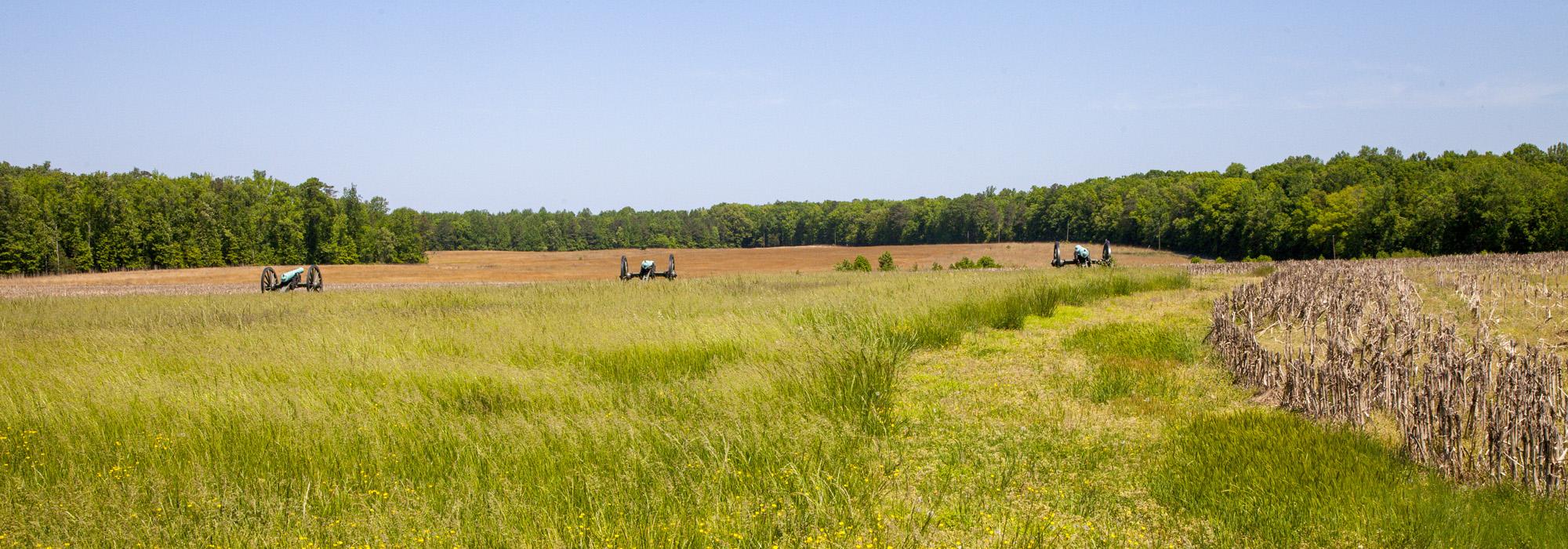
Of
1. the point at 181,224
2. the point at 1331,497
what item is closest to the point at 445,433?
the point at 1331,497

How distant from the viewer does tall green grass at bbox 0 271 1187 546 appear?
4258 millimetres

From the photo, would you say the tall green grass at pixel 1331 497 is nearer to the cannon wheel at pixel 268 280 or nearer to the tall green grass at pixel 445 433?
the tall green grass at pixel 445 433

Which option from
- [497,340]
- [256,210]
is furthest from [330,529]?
[256,210]

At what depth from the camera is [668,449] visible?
5.42 metres

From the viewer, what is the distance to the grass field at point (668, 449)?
4.31 m

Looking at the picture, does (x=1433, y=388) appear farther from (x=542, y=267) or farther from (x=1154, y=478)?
(x=542, y=267)

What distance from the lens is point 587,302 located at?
15.8 metres

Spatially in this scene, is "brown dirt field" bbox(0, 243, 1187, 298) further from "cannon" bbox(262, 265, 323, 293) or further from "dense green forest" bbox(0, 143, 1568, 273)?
"cannon" bbox(262, 265, 323, 293)

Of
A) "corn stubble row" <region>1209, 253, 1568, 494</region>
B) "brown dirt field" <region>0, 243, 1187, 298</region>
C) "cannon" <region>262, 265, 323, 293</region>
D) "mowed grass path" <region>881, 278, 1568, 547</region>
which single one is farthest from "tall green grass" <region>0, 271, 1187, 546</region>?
"brown dirt field" <region>0, 243, 1187, 298</region>

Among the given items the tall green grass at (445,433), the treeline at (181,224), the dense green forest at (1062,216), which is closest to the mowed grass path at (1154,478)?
the tall green grass at (445,433)

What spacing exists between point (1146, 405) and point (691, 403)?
4.12 m

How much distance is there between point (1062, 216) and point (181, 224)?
101078 millimetres

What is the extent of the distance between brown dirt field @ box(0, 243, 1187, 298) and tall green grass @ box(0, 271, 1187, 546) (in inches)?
1136

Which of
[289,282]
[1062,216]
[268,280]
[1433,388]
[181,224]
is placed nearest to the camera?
[1433,388]
